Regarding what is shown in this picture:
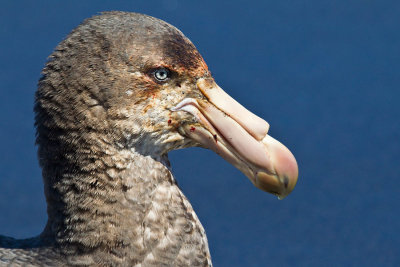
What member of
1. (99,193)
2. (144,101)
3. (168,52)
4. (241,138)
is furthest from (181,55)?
(99,193)

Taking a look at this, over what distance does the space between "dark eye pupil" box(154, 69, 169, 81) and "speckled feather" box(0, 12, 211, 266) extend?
0.06 ft

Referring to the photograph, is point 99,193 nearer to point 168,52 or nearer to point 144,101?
point 144,101

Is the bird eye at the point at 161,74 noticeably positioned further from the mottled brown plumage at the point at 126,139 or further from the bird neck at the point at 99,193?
the bird neck at the point at 99,193

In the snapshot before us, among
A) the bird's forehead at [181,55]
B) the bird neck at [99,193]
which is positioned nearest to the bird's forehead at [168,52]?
the bird's forehead at [181,55]

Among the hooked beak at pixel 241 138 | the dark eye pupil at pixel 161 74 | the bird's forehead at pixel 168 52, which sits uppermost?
the bird's forehead at pixel 168 52

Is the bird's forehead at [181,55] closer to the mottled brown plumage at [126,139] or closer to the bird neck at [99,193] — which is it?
the mottled brown plumage at [126,139]

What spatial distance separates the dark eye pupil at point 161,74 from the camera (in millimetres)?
2477

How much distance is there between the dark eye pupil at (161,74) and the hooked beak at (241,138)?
0.29 ft

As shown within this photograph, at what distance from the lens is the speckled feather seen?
2.42 metres

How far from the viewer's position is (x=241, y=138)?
8.24 feet

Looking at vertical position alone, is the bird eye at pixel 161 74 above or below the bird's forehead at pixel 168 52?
below

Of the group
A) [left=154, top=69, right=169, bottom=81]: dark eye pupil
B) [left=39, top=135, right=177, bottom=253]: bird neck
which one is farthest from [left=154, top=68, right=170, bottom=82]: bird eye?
[left=39, top=135, right=177, bottom=253]: bird neck

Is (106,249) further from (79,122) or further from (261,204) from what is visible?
(261,204)

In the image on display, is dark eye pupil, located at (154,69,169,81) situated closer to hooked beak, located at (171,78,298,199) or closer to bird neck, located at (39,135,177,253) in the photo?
hooked beak, located at (171,78,298,199)
